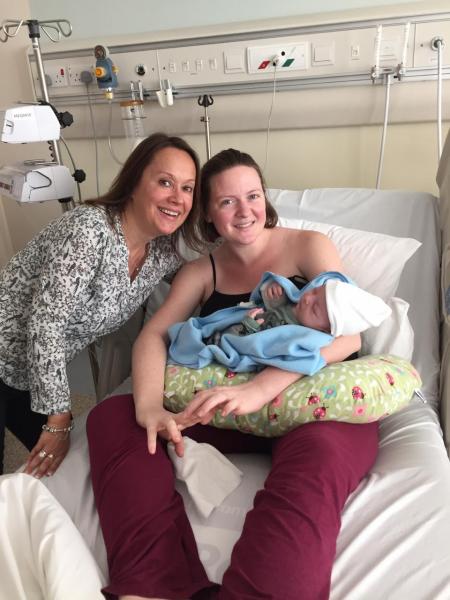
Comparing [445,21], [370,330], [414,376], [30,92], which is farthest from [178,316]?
[30,92]

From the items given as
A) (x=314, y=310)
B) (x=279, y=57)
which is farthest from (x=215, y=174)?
(x=279, y=57)

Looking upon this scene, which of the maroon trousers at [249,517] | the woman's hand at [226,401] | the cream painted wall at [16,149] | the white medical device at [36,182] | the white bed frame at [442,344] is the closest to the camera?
the maroon trousers at [249,517]

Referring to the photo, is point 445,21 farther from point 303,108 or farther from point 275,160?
point 275,160

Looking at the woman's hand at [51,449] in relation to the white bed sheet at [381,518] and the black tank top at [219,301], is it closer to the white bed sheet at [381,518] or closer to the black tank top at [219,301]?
the white bed sheet at [381,518]

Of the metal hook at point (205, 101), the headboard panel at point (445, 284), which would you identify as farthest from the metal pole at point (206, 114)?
the headboard panel at point (445, 284)

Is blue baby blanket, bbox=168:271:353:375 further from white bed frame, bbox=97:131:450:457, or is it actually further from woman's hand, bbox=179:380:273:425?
white bed frame, bbox=97:131:450:457

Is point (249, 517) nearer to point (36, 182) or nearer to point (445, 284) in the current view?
point (445, 284)

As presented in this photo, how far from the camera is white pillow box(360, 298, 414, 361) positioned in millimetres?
1463

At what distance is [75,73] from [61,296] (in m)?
1.43

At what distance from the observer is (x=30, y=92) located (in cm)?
249

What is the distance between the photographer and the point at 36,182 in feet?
5.79

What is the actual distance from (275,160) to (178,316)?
3.33 feet

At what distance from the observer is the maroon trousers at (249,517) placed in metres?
0.87

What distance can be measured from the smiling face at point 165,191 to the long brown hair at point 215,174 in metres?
0.06
